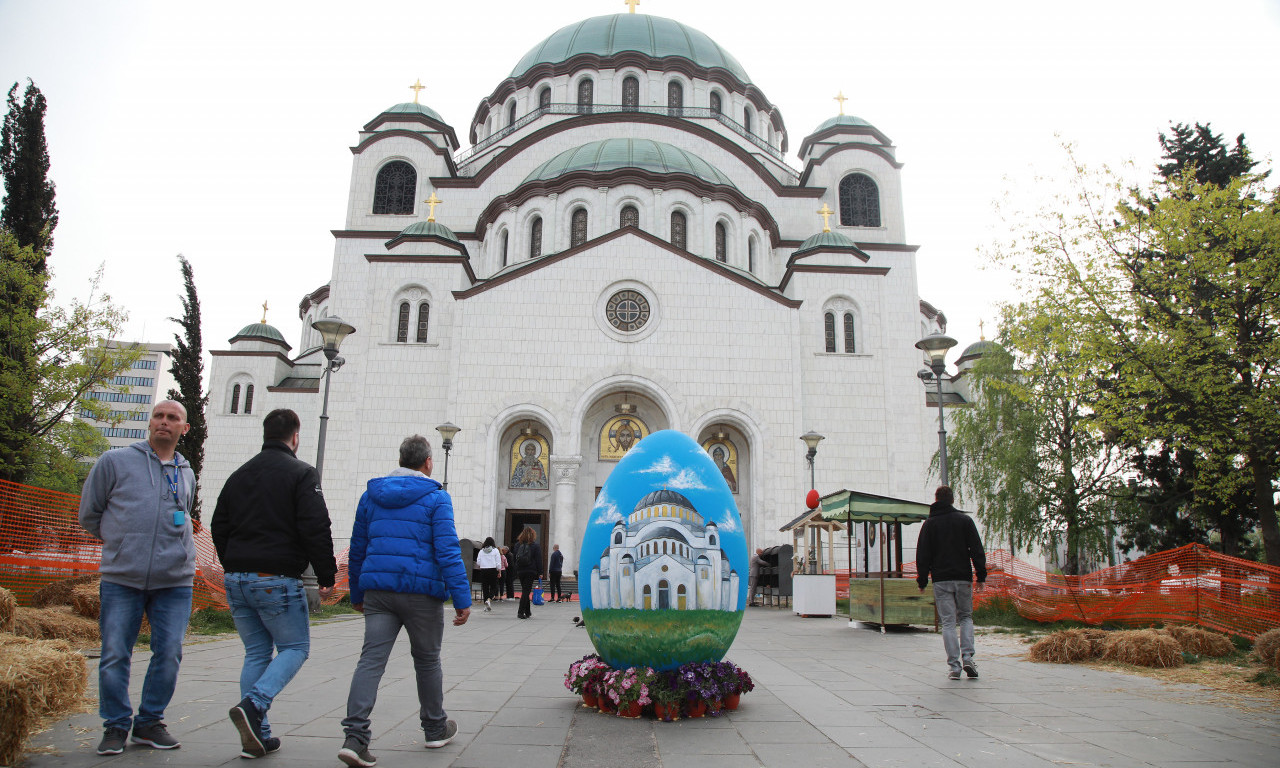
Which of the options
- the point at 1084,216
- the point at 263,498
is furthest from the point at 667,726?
the point at 1084,216

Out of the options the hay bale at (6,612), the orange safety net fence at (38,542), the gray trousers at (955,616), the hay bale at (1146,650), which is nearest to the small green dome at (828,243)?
the hay bale at (1146,650)

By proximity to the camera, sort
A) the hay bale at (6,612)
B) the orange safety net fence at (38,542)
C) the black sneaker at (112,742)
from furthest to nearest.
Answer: the orange safety net fence at (38,542) → the hay bale at (6,612) → the black sneaker at (112,742)

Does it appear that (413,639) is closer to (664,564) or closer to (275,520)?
(275,520)

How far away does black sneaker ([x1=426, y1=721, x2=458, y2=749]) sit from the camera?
4547 millimetres

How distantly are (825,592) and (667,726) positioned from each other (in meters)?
11.8

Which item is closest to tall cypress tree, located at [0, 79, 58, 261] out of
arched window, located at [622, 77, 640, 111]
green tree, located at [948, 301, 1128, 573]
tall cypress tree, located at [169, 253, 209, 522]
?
tall cypress tree, located at [169, 253, 209, 522]

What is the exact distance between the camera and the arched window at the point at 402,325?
Result: 27.0 meters

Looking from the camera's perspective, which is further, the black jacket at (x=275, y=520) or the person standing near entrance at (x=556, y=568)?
the person standing near entrance at (x=556, y=568)

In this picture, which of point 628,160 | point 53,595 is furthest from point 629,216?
point 53,595

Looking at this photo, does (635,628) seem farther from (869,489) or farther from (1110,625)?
(869,489)

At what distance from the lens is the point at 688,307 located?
84.6ft

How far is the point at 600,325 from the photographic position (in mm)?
25484

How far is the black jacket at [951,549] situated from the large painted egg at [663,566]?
2969 millimetres

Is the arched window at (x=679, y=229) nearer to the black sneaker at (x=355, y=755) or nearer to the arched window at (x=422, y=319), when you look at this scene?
the arched window at (x=422, y=319)
